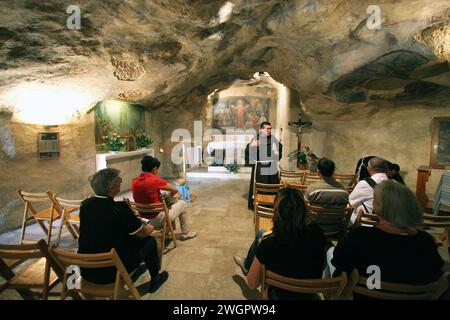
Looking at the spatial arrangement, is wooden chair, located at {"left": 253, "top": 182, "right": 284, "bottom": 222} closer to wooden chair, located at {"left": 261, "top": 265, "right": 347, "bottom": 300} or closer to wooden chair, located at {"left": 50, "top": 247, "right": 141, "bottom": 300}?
wooden chair, located at {"left": 261, "top": 265, "right": 347, "bottom": 300}

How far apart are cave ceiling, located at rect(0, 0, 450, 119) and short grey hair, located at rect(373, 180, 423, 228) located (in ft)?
10.5

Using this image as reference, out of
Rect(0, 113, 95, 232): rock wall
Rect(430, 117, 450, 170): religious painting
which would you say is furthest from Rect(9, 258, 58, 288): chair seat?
Rect(430, 117, 450, 170): religious painting

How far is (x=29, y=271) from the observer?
6.48ft

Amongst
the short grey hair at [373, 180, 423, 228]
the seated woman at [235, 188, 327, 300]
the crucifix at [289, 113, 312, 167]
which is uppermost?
the crucifix at [289, 113, 312, 167]

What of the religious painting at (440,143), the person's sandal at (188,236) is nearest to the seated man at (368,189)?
the person's sandal at (188,236)

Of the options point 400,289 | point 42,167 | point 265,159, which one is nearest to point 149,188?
point 265,159

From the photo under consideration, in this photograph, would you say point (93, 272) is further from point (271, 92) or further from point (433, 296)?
point (271, 92)

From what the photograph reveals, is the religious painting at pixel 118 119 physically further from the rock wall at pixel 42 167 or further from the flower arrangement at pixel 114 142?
the rock wall at pixel 42 167

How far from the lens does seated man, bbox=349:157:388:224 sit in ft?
8.30

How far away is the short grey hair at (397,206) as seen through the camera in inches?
52.4

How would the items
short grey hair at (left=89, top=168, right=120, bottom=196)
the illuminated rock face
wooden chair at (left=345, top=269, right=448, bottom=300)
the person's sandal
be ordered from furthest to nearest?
1. the person's sandal
2. the illuminated rock face
3. short grey hair at (left=89, top=168, right=120, bottom=196)
4. wooden chair at (left=345, top=269, right=448, bottom=300)

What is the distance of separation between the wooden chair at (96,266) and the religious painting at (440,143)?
6421 mm

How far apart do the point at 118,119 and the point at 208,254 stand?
4.69m

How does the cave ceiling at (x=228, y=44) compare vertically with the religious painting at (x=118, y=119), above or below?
above
